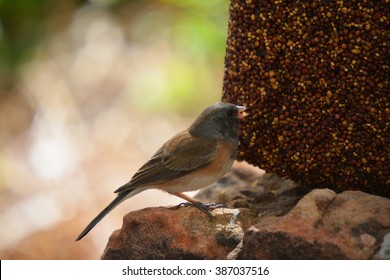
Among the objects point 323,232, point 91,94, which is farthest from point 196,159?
point 91,94

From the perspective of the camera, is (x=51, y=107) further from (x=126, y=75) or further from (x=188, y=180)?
(x=188, y=180)

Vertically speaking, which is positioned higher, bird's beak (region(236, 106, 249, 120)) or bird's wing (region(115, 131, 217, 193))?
bird's beak (region(236, 106, 249, 120))

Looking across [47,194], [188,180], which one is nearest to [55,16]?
[47,194]

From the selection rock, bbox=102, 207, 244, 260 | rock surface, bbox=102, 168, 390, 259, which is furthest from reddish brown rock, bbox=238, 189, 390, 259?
rock, bbox=102, 207, 244, 260

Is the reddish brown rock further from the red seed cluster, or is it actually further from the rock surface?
the red seed cluster

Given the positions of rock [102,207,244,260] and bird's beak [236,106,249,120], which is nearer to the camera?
rock [102,207,244,260]

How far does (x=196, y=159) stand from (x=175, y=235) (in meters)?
0.44

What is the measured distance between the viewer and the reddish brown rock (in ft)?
9.27

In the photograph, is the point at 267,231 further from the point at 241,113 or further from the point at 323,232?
the point at 241,113

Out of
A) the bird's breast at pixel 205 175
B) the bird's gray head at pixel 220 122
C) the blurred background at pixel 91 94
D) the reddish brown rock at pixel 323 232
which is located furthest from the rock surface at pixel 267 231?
the blurred background at pixel 91 94

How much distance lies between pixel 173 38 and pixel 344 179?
3.10m

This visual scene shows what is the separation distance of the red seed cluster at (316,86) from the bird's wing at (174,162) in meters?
0.25

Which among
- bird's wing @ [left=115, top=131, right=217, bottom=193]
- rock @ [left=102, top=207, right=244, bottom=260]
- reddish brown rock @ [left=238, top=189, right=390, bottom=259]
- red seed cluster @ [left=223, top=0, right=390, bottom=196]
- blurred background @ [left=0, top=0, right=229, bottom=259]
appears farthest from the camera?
blurred background @ [left=0, top=0, right=229, bottom=259]

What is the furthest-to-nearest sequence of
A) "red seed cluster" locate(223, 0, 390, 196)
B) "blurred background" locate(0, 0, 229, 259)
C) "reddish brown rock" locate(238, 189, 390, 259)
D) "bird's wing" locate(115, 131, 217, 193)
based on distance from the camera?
"blurred background" locate(0, 0, 229, 259), "bird's wing" locate(115, 131, 217, 193), "red seed cluster" locate(223, 0, 390, 196), "reddish brown rock" locate(238, 189, 390, 259)
